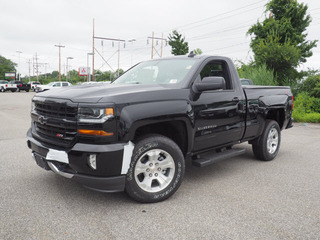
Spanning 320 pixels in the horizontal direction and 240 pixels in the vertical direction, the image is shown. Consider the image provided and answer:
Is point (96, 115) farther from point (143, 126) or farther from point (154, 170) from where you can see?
point (154, 170)

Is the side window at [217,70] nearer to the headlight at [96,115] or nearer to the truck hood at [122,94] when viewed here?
the truck hood at [122,94]

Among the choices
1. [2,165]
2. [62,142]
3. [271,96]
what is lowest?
[2,165]

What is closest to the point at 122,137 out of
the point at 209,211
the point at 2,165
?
the point at 209,211

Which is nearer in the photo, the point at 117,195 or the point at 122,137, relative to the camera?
the point at 122,137

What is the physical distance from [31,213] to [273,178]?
3415mm

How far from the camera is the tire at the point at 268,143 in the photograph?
5266 mm

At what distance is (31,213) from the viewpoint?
3111 mm

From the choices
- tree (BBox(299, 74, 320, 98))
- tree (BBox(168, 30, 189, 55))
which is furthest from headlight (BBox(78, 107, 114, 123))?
tree (BBox(168, 30, 189, 55))

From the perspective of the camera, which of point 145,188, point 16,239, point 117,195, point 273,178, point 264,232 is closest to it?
point 16,239

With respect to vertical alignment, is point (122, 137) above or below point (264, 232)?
above

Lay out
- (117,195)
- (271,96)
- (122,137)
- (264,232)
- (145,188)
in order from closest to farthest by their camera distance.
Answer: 1. (264,232)
2. (122,137)
3. (145,188)
4. (117,195)
5. (271,96)

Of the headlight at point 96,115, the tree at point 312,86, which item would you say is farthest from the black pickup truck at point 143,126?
the tree at point 312,86

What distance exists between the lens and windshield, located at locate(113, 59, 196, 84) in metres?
4.03

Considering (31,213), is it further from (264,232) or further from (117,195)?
(264,232)
